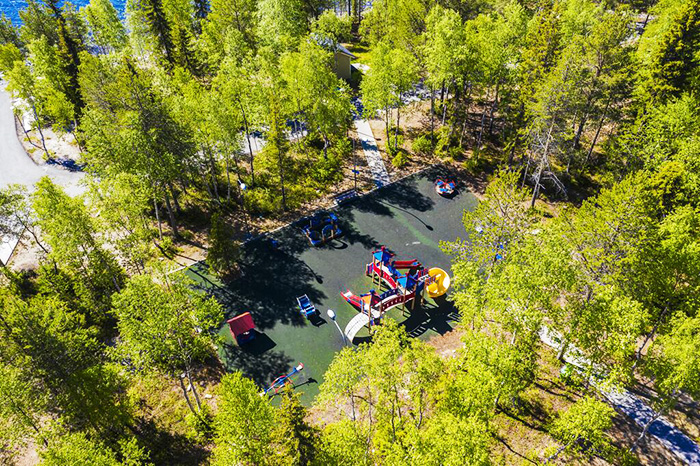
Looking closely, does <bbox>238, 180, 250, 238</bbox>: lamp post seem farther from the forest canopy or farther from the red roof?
the red roof

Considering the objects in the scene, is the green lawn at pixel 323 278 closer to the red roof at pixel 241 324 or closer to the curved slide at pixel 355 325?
the curved slide at pixel 355 325

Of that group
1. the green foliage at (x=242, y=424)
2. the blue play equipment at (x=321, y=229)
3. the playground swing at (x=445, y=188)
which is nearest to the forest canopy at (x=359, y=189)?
the green foliage at (x=242, y=424)

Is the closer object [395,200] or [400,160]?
[395,200]

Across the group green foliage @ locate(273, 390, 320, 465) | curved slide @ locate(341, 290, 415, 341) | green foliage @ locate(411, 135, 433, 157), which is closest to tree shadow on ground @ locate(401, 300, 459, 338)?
curved slide @ locate(341, 290, 415, 341)

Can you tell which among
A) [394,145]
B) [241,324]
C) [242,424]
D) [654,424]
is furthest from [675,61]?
[242,424]

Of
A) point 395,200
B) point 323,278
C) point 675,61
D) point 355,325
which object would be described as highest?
point 675,61

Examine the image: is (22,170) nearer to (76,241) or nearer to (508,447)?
(76,241)
